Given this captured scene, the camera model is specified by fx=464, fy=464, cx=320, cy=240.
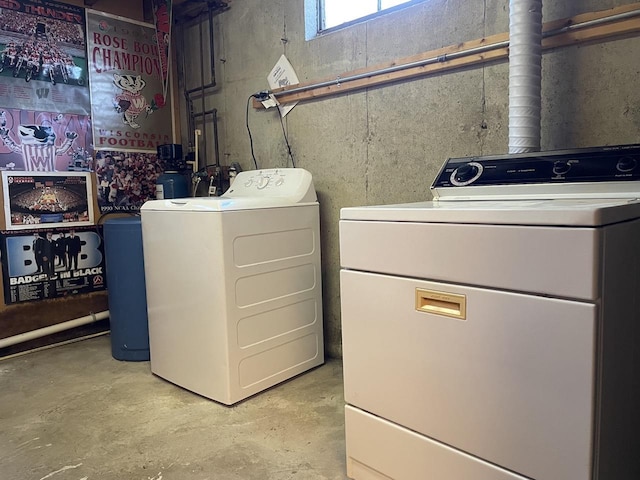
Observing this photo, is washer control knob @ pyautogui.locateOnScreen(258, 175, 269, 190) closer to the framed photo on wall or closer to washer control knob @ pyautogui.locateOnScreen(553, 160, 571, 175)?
the framed photo on wall

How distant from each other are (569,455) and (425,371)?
0.37 m

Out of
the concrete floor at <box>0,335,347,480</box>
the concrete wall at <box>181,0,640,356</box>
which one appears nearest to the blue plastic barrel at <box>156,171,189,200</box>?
the concrete wall at <box>181,0,640,356</box>

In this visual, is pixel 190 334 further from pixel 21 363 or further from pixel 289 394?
pixel 21 363

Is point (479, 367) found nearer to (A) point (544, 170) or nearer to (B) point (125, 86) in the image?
(A) point (544, 170)

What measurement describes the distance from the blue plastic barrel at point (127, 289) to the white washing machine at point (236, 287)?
23 cm

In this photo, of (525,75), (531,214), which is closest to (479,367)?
(531,214)

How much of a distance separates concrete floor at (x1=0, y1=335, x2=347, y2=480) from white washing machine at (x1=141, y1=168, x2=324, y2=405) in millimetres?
122

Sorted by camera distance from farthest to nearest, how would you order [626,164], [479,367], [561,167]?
[561,167] → [626,164] → [479,367]

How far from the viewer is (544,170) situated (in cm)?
146

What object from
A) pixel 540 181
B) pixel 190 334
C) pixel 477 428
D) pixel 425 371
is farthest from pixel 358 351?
pixel 190 334

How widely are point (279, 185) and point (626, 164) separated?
5.05 ft

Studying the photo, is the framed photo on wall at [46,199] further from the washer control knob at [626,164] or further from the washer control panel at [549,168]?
the washer control knob at [626,164]

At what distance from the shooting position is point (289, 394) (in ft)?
7.13

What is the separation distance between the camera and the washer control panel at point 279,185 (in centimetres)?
234
